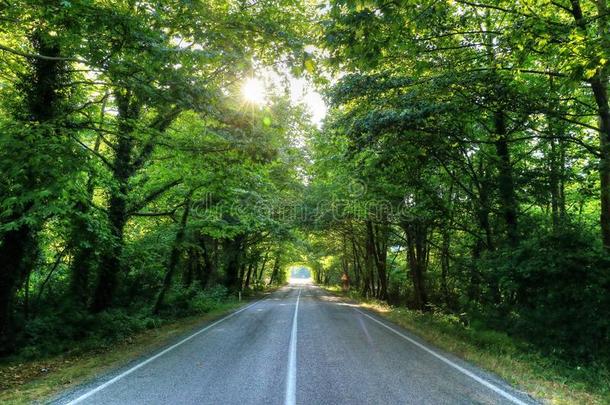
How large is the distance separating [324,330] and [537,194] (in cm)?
817

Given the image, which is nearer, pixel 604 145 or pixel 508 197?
pixel 604 145

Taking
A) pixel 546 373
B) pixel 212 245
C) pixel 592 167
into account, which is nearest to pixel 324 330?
pixel 546 373

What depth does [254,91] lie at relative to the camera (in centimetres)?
874

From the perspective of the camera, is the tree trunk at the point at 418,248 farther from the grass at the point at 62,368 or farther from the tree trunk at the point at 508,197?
the grass at the point at 62,368

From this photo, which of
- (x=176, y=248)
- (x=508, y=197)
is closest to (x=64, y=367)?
(x=176, y=248)

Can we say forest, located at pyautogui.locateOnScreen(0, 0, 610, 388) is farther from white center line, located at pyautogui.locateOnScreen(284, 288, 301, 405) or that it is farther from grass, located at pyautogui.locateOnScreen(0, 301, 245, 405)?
white center line, located at pyautogui.locateOnScreen(284, 288, 301, 405)

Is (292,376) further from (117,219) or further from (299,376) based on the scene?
(117,219)

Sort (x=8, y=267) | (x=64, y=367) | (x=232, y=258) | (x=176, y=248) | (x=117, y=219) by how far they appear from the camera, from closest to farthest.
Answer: (x=64, y=367), (x=8, y=267), (x=117, y=219), (x=176, y=248), (x=232, y=258)

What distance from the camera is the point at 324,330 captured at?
41.1 feet

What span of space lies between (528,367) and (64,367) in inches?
404

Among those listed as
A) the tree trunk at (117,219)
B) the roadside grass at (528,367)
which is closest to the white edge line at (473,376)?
the roadside grass at (528,367)

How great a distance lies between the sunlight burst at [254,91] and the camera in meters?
8.20

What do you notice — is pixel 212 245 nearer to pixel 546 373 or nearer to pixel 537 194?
pixel 537 194

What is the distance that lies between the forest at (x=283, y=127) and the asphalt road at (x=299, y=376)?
3.61 meters
